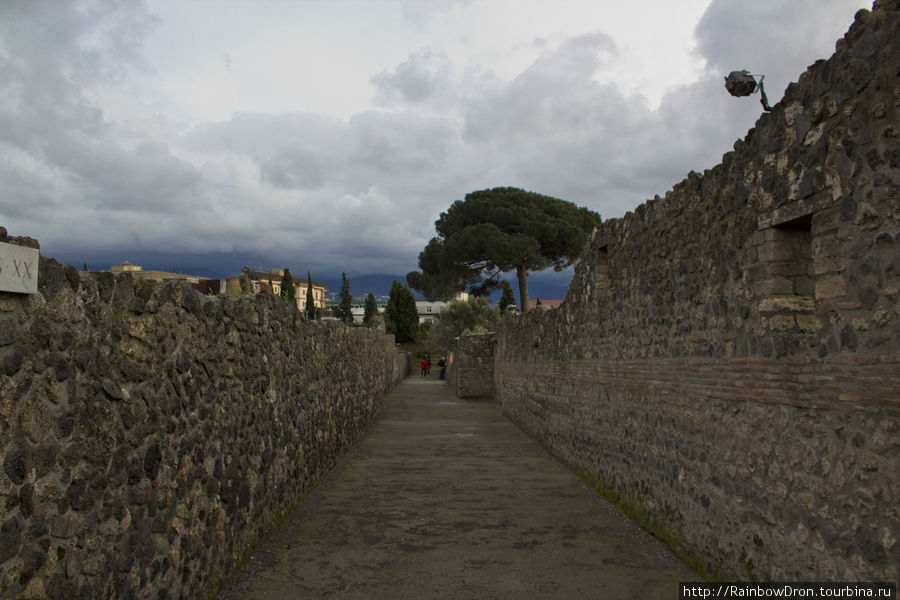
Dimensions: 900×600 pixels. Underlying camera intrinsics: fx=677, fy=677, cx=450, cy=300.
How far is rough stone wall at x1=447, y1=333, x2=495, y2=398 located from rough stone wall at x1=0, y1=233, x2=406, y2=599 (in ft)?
56.3

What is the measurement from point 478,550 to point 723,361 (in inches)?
96.5

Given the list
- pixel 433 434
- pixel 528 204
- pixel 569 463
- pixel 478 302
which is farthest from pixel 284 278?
pixel 569 463

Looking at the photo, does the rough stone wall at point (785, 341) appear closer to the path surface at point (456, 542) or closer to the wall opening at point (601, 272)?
the path surface at point (456, 542)

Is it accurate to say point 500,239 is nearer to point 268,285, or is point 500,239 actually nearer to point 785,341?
point 268,285

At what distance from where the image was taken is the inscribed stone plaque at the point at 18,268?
7.55ft

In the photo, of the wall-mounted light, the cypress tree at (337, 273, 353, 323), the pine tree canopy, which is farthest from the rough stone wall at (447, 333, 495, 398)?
the cypress tree at (337, 273, 353, 323)

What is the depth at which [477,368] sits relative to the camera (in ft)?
76.8

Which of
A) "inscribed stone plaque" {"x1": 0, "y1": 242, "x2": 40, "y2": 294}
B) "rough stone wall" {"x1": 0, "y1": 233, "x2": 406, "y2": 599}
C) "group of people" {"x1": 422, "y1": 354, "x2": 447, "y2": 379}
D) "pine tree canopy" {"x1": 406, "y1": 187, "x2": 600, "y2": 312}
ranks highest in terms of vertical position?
"pine tree canopy" {"x1": 406, "y1": 187, "x2": 600, "y2": 312}

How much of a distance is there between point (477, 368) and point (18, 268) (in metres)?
21.3

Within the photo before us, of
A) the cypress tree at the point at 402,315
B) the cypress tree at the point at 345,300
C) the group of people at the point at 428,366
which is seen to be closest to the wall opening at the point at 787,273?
the group of people at the point at 428,366

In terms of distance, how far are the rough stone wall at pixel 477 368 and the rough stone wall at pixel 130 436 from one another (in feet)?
56.3

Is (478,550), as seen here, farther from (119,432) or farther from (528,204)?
(528,204)

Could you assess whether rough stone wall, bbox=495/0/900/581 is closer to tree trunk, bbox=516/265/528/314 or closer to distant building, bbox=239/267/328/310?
distant building, bbox=239/267/328/310

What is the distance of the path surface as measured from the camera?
186 inches
